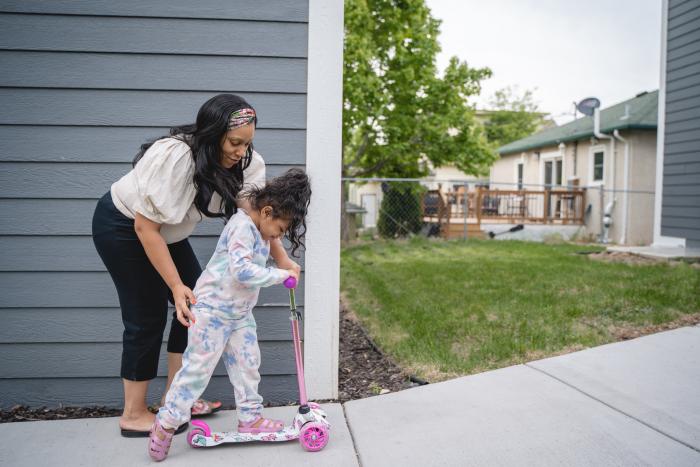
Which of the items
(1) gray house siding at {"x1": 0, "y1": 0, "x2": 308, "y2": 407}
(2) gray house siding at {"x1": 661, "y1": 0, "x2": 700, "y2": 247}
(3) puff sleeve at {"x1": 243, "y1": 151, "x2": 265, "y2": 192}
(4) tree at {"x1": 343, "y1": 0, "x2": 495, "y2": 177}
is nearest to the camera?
(3) puff sleeve at {"x1": 243, "y1": 151, "x2": 265, "y2": 192}

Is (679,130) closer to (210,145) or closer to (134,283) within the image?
(210,145)

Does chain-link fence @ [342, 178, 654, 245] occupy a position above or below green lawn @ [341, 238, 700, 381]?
above

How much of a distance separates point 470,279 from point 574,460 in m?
4.42

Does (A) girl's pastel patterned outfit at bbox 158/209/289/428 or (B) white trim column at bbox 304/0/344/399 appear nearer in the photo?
(A) girl's pastel patterned outfit at bbox 158/209/289/428

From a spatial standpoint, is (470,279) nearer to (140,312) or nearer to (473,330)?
(473,330)

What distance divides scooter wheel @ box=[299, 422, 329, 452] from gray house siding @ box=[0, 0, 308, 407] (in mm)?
1122

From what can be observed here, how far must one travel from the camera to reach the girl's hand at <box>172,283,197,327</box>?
6.88 feet

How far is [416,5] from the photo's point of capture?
11.9m

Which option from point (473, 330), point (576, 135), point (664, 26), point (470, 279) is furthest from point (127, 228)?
point (576, 135)

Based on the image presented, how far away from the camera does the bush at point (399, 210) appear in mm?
13227

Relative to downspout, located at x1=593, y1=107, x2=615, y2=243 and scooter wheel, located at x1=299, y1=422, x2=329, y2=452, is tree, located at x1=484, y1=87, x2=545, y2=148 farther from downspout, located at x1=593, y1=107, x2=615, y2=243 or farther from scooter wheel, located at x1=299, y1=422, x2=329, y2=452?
scooter wheel, located at x1=299, y1=422, x2=329, y2=452

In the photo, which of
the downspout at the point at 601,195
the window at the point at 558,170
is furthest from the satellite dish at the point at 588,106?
the window at the point at 558,170

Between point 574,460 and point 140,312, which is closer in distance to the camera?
point 574,460

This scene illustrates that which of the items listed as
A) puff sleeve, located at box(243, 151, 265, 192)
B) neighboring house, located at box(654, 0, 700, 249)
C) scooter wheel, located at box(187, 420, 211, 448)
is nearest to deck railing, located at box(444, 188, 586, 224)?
neighboring house, located at box(654, 0, 700, 249)
